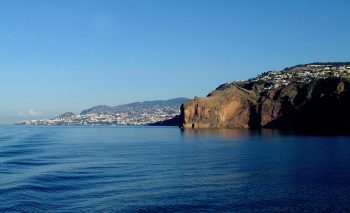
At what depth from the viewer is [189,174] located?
168 feet

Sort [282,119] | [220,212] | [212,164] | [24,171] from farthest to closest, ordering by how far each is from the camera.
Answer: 1. [282,119]
2. [212,164]
3. [24,171]
4. [220,212]

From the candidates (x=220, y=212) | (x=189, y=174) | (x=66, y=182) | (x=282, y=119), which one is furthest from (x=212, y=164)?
(x=282, y=119)

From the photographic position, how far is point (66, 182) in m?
46.2

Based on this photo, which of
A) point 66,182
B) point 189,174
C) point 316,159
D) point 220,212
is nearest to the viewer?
point 220,212

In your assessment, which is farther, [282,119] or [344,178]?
[282,119]

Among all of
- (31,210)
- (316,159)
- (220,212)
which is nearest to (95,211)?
(31,210)

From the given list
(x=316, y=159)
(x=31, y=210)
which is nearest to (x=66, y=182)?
(x=31, y=210)

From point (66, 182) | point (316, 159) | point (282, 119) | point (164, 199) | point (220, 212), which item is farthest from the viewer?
point (282, 119)

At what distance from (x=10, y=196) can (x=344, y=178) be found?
1279 inches

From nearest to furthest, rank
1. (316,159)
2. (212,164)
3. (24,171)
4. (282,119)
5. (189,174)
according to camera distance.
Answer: (189,174) → (24,171) → (212,164) → (316,159) → (282,119)

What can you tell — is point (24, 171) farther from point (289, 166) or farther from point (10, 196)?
point (289, 166)

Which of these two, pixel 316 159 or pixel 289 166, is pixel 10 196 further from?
pixel 316 159

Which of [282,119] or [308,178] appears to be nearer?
[308,178]

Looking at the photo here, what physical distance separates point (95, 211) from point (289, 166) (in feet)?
102
